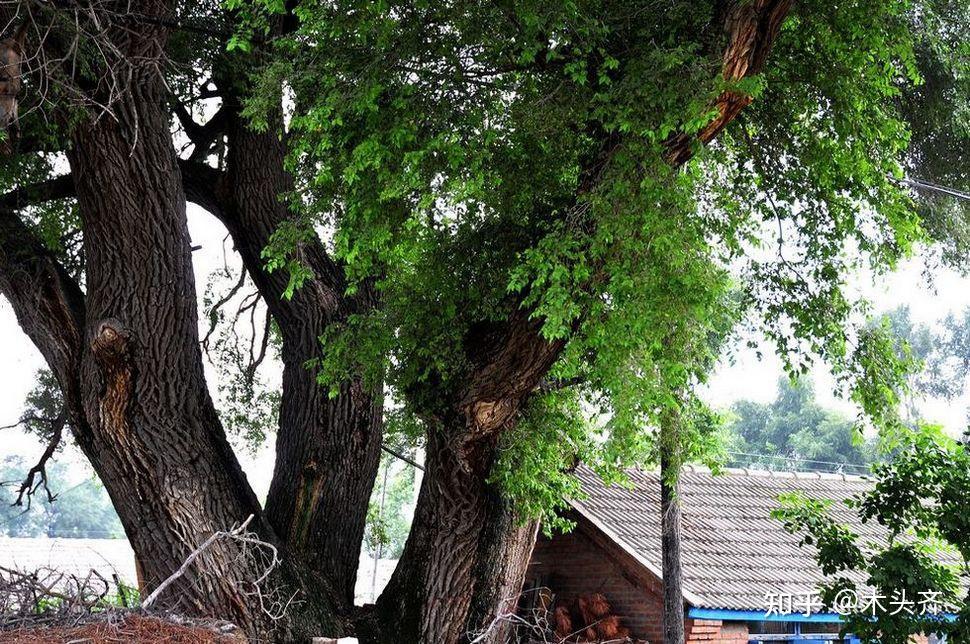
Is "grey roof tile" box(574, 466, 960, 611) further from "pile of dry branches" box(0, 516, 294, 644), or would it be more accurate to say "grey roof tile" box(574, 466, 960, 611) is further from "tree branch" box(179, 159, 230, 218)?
"pile of dry branches" box(0, 516, 294, 644)

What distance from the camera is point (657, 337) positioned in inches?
318

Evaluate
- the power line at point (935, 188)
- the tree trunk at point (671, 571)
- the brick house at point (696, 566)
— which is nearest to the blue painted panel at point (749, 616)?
the brick house at point (696, 566)

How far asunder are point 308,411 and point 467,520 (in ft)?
6.94

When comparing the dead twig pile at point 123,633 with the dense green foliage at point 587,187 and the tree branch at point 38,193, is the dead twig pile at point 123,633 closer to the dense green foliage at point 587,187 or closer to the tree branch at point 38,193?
the dense green foliage at point 587,187

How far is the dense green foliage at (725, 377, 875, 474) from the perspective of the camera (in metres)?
58.8

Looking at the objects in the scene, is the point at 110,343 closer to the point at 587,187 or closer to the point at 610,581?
the point at 587,187

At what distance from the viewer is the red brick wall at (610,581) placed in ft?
49.5

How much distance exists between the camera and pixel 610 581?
16.1 m

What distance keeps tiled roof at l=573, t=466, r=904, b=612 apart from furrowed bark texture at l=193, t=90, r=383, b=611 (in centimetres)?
578

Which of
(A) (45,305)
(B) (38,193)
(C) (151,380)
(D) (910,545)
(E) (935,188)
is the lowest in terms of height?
(D) (910,545)

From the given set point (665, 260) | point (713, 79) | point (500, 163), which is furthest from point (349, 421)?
point (713, 79)

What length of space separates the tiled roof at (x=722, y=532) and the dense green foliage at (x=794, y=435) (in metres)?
37.1

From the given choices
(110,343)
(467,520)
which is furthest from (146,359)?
(467,520)

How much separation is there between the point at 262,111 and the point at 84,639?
12.9ft
